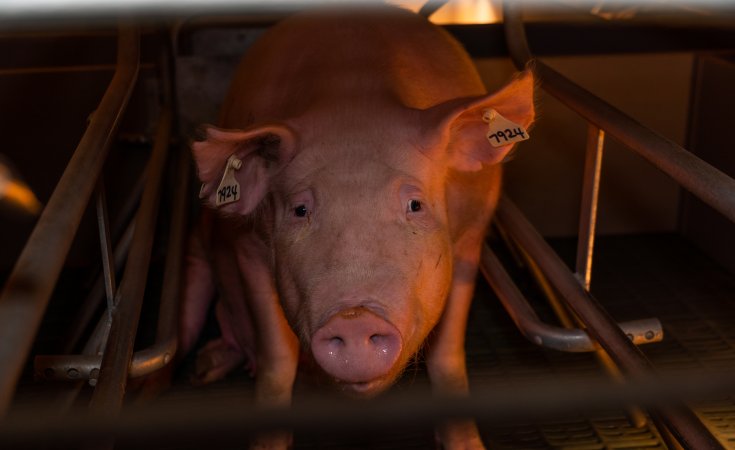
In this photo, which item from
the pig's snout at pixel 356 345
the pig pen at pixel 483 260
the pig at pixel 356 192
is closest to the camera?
the pig pen at pixel 483 260

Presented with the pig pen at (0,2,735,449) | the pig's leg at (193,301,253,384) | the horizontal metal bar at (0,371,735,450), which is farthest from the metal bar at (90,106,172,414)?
the horizontal metal bar at (0,371,735,450)

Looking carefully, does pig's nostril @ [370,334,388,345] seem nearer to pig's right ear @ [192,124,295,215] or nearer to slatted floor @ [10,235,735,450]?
slatted floor @ [10,235,735,450]

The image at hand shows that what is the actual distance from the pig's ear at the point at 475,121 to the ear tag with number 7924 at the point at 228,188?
1.48ft

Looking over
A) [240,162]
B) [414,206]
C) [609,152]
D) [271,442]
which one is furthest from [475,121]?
[609,152]

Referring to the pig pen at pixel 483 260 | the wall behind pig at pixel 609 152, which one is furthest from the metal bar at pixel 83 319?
the wall behind pig at pixel 609 152

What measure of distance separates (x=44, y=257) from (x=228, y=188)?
0.98m

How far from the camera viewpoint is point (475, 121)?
216 cm

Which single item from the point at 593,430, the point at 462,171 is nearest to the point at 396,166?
the point at 462,171

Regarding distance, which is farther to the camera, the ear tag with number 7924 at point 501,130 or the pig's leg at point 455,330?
the pig's leg at point 455,330

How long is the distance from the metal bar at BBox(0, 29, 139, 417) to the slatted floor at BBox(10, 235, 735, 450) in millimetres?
822

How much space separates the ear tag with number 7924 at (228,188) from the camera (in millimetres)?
2074

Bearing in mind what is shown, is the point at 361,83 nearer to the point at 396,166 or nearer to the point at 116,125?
the point at 396,166

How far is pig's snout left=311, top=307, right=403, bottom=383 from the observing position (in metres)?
1.67

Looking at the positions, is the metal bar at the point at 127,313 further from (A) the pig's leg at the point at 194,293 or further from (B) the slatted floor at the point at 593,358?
(A) the pig's leg at the point at 194,293
